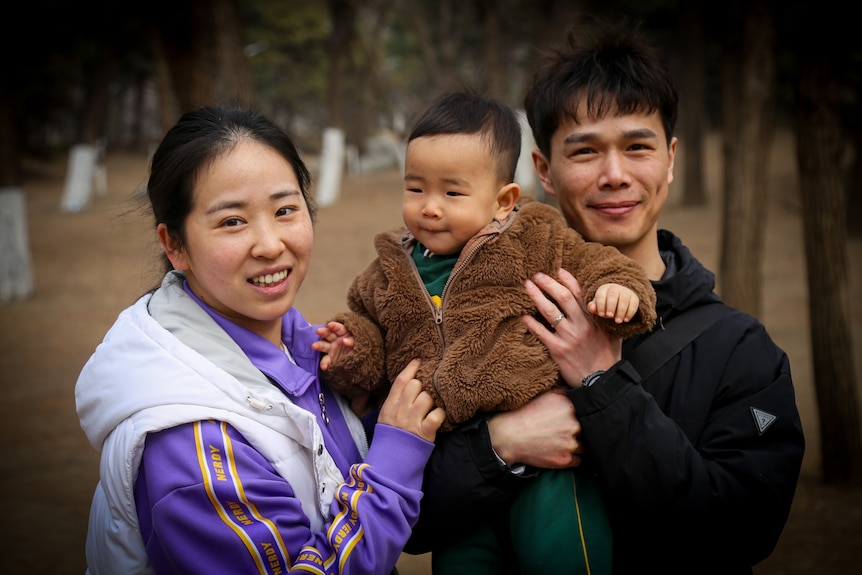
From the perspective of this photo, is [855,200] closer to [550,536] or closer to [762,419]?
[762,419]

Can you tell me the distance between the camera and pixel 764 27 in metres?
6.59

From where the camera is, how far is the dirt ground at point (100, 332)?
17.1 ft

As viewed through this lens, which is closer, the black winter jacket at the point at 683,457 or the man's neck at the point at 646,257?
the black winter jacket at the point at 683,457

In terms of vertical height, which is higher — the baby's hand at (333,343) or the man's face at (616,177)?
the man's face at (616,177)

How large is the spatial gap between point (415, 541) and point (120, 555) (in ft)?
3.06

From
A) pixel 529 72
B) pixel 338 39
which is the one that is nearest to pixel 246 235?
pixel 529 72

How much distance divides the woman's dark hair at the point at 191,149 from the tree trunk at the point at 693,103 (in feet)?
57.2

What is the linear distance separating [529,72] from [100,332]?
8865 millimetres

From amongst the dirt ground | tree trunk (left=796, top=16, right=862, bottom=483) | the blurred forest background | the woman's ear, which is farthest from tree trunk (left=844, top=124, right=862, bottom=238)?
the woman's ear

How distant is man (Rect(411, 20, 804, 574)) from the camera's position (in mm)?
2098

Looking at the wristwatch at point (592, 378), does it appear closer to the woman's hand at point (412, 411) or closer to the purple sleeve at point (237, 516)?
the woman's hand at point (412, 411)

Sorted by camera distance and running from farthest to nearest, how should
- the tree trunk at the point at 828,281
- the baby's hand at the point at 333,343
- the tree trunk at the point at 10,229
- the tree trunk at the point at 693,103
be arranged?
the tree trunk at the point at 693,103, the tree trunk at the point at 10,229, the tree trunk at the point at 828,281, the baby's hand at the point at 333,343

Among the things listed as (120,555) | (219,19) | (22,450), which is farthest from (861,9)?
(22,450)

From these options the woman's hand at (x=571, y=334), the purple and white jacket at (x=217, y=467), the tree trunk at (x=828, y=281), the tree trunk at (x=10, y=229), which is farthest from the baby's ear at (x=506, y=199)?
the tree trunk at (x=10, y=229)
